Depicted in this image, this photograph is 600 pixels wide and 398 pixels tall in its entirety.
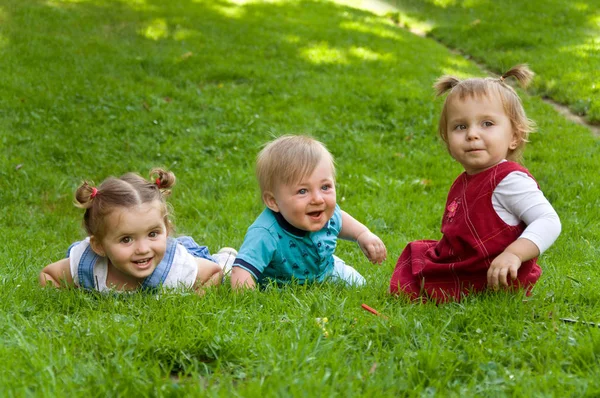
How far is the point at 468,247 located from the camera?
3.62 m

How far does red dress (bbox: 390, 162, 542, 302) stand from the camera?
3527 millimetres

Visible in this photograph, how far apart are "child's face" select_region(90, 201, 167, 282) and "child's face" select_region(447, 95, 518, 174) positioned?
1867mm

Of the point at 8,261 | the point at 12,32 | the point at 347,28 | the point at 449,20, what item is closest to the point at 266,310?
the point at 8,261

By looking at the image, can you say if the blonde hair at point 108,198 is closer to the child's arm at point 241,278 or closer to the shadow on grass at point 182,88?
the child's arm at point 241,278

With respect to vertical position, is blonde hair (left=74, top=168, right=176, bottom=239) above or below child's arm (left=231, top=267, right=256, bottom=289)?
above

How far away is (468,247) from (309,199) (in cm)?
100

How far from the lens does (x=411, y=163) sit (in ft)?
26.7

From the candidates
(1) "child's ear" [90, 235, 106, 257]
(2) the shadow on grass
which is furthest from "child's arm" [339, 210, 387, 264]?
(2) the shadow on grass

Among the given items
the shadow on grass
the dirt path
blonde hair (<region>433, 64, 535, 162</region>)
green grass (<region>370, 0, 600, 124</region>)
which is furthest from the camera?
green grass (<region>370, 0, 600, 124</region>)

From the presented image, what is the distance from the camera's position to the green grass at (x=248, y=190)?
8.69 feet

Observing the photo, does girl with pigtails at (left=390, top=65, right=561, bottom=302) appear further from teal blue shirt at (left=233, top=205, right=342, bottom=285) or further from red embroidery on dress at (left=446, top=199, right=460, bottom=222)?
teal blue shirt at (left=233, top=205, right=342, bottom=285)

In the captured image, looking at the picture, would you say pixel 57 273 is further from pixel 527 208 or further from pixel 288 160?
pixel 527 208

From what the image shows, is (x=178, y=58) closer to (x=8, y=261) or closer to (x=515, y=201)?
(x=8, y=261)

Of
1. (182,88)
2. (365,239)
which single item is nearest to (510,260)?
(365,239)
